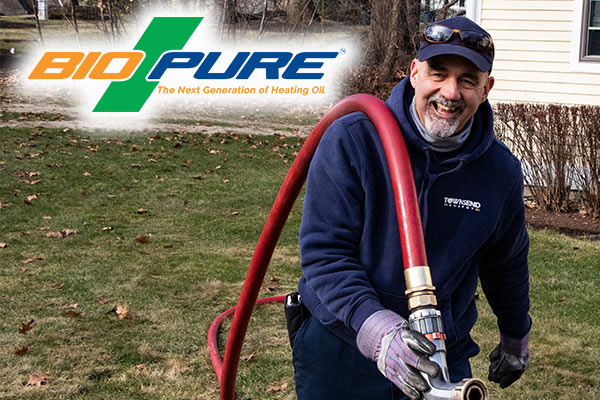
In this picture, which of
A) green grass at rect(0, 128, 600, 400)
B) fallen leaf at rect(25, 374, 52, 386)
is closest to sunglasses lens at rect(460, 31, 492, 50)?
green grass at rect(0, 128, 600, 400)

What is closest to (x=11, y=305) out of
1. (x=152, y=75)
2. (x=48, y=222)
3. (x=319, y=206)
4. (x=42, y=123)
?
(x=48, y=222)

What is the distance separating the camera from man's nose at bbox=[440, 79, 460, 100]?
8.52 ft

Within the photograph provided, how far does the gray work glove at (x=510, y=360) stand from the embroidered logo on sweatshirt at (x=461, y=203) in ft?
2.89

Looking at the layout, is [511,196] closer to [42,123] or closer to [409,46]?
[42,123]

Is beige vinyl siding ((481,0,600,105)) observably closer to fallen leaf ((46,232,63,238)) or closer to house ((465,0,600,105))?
house ((465,0,600,105))

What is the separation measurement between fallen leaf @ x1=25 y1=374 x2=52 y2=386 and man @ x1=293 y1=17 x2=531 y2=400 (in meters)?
2.68

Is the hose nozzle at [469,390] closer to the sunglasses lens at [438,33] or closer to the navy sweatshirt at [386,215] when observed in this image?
the navy sweatshirt at [386,215]

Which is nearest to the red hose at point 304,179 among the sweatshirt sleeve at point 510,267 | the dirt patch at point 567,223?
the sweatshirt sleeve at point 510,267

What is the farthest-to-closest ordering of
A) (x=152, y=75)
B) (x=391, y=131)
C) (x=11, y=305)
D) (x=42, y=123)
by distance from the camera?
(x=152, y=75)
(x=42, y=123)
(x=11, y=305)
(x=391, y=131)

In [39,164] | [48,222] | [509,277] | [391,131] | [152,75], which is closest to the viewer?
[391,131]

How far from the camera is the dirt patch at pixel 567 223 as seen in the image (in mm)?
9005

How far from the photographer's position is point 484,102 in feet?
9.55

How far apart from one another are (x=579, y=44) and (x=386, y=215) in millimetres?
9660

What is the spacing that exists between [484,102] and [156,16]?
2040 centimetres
